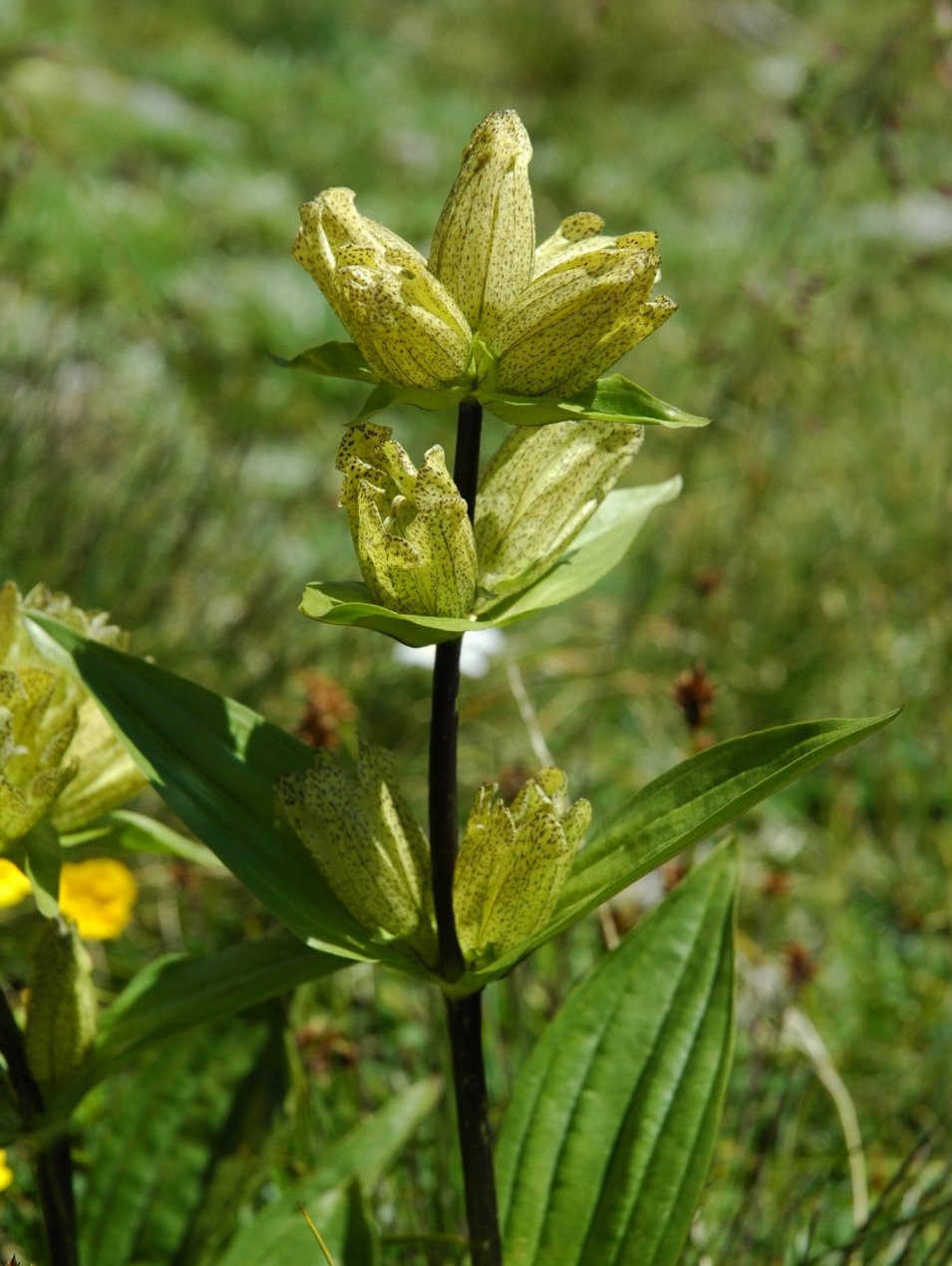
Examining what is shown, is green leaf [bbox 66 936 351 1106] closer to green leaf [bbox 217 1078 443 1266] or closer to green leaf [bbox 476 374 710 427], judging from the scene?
green leaf [bbox 217 1078 443 1266]

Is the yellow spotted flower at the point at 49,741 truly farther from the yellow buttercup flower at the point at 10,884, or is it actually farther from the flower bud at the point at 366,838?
the yellow buttercup flower at the point at 10,884

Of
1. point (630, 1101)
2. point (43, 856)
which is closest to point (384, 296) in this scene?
point (43, 856)

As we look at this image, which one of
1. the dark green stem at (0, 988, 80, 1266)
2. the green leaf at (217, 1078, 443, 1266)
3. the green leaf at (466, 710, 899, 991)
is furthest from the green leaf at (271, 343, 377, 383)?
the green leaf at (217, 1078, 443, 1266)

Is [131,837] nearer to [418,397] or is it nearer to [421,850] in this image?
[421,850]

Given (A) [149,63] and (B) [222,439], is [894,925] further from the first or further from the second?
(A) [149,63]

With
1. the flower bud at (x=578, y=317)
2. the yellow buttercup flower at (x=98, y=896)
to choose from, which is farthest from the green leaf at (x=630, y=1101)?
the yellow buttercup flower at (x=98, y=896)

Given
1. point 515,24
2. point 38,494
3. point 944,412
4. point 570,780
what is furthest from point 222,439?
point 515,24

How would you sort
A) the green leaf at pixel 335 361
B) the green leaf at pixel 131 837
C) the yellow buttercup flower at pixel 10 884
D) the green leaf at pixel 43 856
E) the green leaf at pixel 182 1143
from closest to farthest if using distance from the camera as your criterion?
the green leaf at pixel 335 361, the green leaf at pixel 43 856, the green leaf at pixel 131 837, the green leaf at pixel 182 1143, the yellow buttercup flower at pixel 10 884
